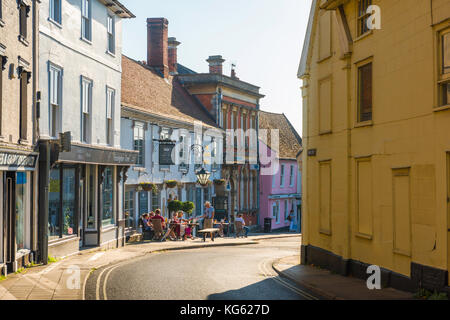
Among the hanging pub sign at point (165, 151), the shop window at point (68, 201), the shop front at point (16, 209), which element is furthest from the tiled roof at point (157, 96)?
the shop front at point (16, 209)

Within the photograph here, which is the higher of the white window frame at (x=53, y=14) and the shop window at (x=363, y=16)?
the white window frame at (x=53, y=14)

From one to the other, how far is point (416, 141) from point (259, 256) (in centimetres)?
1114

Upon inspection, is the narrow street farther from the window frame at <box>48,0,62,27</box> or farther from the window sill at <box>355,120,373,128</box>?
the window frame at <box>48,0,62,27</box>

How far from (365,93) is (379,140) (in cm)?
182

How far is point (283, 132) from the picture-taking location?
60.6m

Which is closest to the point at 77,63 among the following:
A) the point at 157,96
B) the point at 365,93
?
the point at 365,93

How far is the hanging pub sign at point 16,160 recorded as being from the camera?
1491 centimetres

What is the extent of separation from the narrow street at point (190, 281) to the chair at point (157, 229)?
7056mm

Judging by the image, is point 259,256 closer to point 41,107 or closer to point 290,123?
point 41,107

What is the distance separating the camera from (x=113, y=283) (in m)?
14.5

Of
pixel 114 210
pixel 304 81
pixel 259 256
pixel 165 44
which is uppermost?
pixel 165 44

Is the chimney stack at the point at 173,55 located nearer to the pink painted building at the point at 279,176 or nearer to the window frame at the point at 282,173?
the pink painted building at the point at 279,176

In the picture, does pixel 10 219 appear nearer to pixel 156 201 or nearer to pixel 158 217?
pixel 158 217
